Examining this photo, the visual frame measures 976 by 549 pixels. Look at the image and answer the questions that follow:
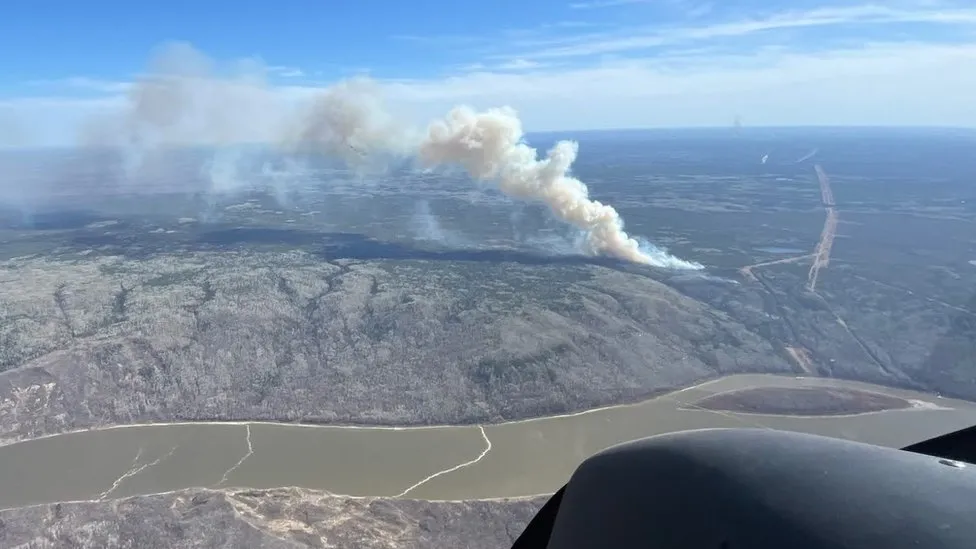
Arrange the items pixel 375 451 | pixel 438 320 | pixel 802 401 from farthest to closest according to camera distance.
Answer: pixel 438 320, pixel 802 401, pixel 375 451

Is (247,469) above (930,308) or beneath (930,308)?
beneath

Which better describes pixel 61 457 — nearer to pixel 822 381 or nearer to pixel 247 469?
pixel 247 469

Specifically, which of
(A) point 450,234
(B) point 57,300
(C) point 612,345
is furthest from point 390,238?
(C) point 612,345

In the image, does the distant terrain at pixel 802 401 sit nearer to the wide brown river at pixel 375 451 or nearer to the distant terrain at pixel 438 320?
the distant terrain at pixel 438 320

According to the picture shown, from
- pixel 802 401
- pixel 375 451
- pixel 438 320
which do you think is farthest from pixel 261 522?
pixel 802 401

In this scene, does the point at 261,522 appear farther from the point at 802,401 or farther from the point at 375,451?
the point at 802,401
